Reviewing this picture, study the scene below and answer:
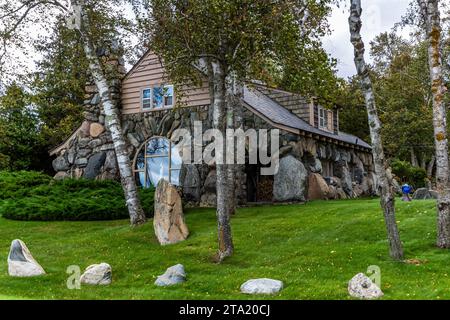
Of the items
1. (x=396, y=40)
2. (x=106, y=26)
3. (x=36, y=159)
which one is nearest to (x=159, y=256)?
(x=106, y=26)

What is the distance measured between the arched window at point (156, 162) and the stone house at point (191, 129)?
0.05 metres

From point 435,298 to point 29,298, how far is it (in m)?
7.08

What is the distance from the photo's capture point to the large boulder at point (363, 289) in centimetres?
834

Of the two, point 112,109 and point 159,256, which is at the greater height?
point 112,109

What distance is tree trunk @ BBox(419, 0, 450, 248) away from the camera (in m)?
11.2

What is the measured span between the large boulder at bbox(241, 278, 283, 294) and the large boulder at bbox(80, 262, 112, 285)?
303cm

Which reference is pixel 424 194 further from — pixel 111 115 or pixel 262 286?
pixel 262 286

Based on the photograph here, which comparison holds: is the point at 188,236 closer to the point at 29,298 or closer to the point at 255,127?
the point at 29,298

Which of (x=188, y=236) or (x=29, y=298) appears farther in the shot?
(x=188, y=236)

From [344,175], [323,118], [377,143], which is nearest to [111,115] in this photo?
[377,143]

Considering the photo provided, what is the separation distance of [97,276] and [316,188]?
43.4 ft

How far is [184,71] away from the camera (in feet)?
49.1

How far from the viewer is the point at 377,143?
36.1 feet
